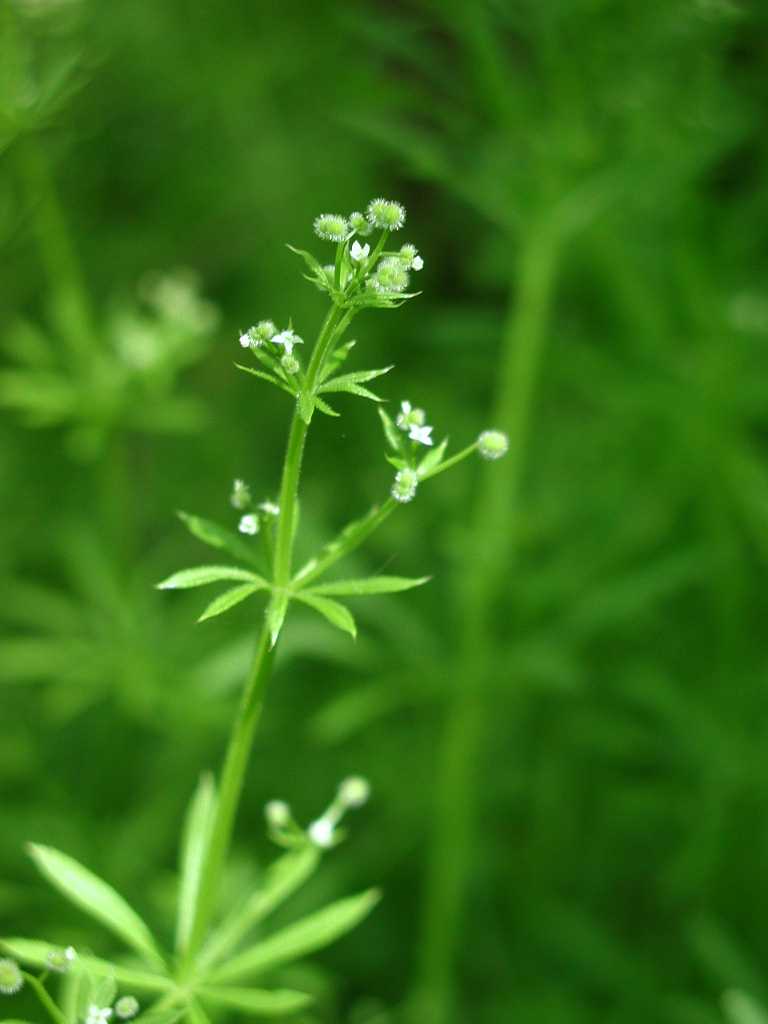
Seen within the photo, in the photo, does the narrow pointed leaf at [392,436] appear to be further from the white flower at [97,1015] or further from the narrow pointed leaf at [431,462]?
the white flower at [97,1015]

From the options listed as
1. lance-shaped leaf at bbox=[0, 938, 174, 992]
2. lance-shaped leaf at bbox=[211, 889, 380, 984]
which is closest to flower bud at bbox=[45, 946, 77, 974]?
lance-shaped leaf at bbox=[0, 938, 174, 992]

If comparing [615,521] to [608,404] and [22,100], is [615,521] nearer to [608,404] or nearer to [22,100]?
[608,404]

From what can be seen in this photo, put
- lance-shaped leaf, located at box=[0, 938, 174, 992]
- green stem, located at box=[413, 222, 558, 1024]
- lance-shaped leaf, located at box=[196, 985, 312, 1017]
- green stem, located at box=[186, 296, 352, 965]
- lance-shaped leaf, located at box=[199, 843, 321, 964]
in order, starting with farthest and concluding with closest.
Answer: green stem, located at box=[413, 222, 558, 1024] < lance-shaped leaf, located at box=[199, 843, 321, 964] < lance-shaped leaf, located at box=[196, 985, 312, 1017] < lance-shaped leaf, located at box=[0, 938, 174, 992] < green stem, located at box=[186, 296, 352, 965]

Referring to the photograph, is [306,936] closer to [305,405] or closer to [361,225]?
[305,405]

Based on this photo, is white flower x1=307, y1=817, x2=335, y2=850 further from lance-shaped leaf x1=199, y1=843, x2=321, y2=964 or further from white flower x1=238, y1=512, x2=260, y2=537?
white flower x1=238, y1=512, x2=260, y2=537

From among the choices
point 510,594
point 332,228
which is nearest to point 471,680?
point 510,594

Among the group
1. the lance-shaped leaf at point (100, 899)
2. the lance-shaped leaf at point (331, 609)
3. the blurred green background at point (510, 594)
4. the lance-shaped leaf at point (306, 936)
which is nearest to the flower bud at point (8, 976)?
the lance-shaped leaf at point (100, 899)
